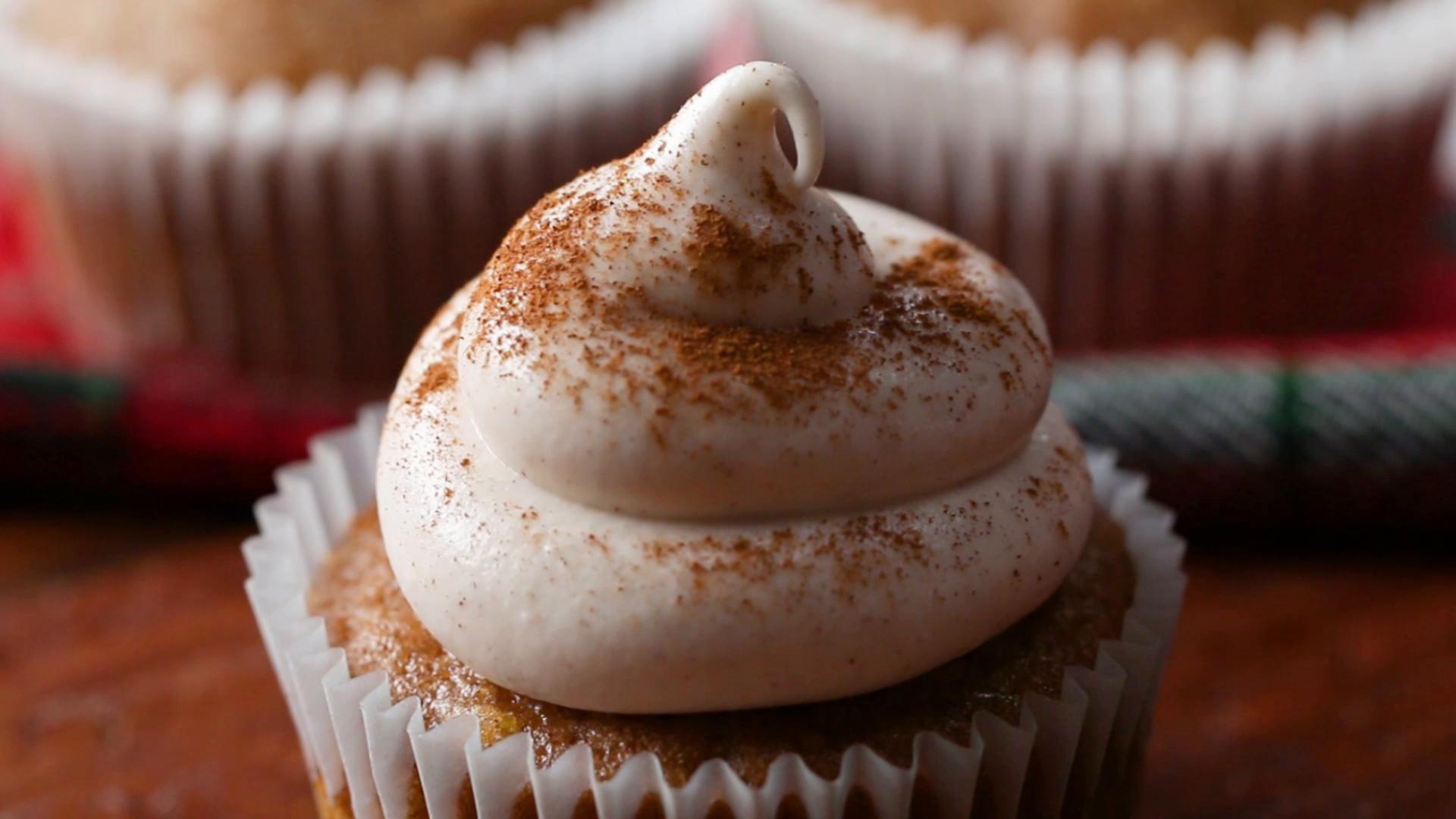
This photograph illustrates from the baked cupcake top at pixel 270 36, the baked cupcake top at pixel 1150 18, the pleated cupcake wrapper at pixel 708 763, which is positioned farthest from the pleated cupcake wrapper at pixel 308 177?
the pleated cupcake wrapper at pixel 708 763

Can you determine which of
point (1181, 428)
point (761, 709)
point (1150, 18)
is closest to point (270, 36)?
point (1150, 18)

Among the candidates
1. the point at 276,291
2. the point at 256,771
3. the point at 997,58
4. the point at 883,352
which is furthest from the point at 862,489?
the point at 276,291

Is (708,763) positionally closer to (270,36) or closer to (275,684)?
(275,684)

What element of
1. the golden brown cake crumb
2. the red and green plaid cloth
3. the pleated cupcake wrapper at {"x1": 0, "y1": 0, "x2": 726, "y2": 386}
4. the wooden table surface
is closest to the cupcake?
the golden brown cake crumb

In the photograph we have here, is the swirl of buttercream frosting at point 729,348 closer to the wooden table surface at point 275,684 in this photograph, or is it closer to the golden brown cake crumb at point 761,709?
the golden brown cake crumb at point 761,709

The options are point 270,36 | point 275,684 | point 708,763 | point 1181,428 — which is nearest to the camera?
point 708,763

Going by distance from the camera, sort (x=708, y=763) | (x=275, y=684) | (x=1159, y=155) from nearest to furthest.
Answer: (x=708, y=763) < (x=275, y=684) < (x=1159, y=155)
